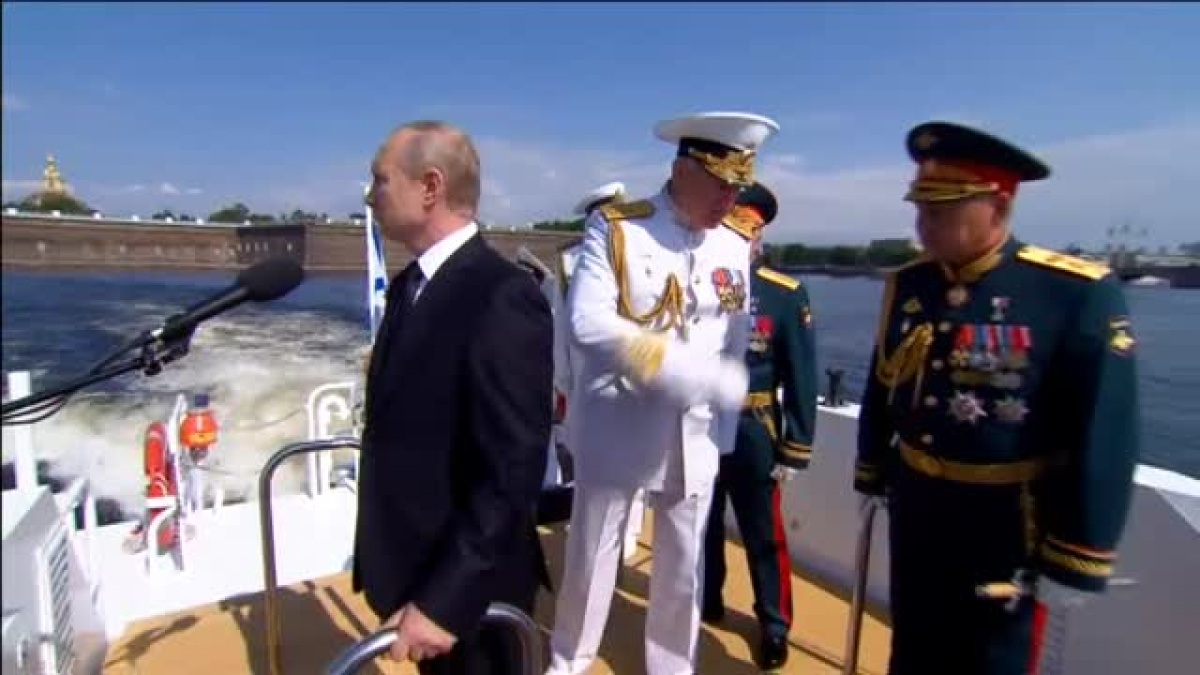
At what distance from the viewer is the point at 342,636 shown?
289cm

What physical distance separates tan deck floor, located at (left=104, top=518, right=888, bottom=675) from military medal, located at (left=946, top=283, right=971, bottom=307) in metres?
1.57

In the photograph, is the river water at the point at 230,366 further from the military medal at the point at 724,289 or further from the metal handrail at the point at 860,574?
the military medal at the point at 724,289

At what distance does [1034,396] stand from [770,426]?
127 centimetres

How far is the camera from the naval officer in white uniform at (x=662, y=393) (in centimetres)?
207

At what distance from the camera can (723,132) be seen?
83.0 inches

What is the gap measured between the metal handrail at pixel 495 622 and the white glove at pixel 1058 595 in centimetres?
103

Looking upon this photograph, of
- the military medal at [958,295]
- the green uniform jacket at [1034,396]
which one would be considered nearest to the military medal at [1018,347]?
the green uniform jacket at [1034,396]

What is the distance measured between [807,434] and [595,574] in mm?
941

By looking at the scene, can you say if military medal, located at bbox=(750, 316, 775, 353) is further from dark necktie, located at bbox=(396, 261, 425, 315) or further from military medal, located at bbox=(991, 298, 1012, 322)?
dark necktie, located at bbox=(396, 261, 425, 315)

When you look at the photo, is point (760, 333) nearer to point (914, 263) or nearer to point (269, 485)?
point (914, 263)

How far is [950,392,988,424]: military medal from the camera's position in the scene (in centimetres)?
164

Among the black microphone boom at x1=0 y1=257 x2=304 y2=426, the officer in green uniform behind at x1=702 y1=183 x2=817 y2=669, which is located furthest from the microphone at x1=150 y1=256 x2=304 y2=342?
the officer in green uniform behind at x1=702 y1=183 x2=817 y2=669

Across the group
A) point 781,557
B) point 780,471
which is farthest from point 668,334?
point 781,557

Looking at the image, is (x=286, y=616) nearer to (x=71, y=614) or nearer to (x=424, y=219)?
(x=71, y=614)
